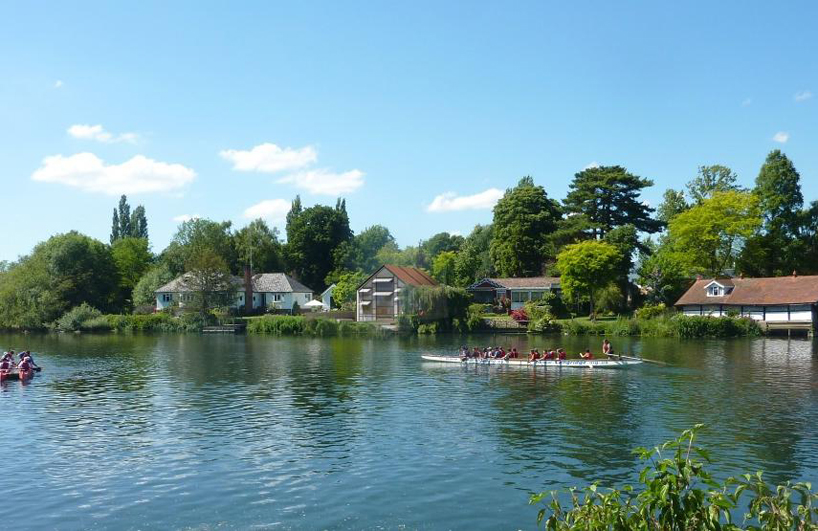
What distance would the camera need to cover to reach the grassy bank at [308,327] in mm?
88188

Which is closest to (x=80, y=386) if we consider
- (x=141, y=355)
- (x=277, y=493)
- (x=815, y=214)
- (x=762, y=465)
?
(x=141, y=355)

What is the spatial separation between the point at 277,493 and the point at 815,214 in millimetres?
95698

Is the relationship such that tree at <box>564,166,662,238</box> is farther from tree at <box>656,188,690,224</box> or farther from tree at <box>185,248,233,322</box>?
tree at <box>185,248,233,322</box>

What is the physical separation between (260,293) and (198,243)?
850 inches

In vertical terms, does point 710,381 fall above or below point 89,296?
below

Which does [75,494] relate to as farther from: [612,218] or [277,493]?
[612,218]

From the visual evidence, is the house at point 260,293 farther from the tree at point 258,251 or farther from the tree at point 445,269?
the tree at point 445,269

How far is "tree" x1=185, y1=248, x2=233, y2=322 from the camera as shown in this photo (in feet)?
336

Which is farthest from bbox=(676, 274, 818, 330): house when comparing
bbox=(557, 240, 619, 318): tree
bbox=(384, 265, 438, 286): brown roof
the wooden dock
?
the wooden dock

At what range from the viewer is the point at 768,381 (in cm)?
4428

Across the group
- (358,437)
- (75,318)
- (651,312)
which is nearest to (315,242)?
(75,318)

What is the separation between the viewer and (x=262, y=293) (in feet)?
393

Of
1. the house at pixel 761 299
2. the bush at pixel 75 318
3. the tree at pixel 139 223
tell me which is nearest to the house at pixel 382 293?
the house at pixel 761 299

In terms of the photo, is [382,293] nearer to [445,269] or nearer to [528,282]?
→ [528,282]
